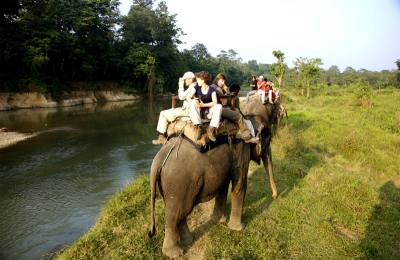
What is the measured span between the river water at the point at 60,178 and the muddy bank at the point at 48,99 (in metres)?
8.20

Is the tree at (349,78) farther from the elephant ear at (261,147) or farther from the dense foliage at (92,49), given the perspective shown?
the elephant ear at (261,147)

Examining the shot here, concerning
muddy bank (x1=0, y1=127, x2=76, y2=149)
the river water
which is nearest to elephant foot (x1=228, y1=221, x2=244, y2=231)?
the river water

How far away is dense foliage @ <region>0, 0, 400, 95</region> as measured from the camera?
29969 millimetres

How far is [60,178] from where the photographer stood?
1066 cm

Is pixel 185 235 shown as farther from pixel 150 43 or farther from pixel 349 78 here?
A: pixel 349 78

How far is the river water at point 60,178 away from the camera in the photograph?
7.04m

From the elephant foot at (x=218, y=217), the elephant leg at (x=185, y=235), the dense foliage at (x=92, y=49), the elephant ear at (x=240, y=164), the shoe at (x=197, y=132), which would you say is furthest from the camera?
the dense foliage at (x=92, y=49)

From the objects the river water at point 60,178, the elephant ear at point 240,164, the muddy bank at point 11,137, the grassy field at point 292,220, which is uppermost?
the elephant ear at point 240,164

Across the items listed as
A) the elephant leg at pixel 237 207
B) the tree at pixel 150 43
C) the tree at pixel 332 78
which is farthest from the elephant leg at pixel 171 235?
the tree at pixel 332 78

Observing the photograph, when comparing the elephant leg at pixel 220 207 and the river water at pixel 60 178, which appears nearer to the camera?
the elephant leg at pixel 220 207

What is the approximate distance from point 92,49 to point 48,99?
10.4 metres

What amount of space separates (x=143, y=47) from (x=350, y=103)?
1215 inches

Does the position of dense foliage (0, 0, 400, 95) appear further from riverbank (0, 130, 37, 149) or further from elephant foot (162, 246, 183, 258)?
elephant foot (162, 246, 183, 258)

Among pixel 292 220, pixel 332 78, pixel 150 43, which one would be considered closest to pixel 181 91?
pixel 292 220
